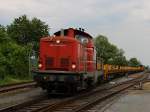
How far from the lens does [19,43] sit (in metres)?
62.4

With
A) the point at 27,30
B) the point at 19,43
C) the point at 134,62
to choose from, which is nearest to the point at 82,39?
the point at 19,43

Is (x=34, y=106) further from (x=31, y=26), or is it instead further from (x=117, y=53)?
(x=117, y=53)

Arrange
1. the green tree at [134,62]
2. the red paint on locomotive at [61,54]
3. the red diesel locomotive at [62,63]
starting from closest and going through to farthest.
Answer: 1. the red diesel locomotive at [62,63]
2. the red paint on locomotive at [61,54]
3. the green tree at [134,62]

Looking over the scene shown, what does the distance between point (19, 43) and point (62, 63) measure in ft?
133

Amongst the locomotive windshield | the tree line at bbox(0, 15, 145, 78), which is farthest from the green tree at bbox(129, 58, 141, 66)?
the locomotive windshield

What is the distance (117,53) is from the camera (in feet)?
521

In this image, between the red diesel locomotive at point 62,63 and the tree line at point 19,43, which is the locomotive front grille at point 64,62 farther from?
the tree line at point 19,43

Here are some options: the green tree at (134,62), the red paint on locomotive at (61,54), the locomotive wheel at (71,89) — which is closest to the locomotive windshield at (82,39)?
the red paint on locomotive at (61,54)

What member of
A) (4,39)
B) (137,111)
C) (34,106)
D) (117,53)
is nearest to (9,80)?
(4,39)

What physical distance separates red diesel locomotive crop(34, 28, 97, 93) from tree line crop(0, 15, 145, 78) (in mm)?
10763

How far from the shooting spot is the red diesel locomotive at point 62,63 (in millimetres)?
21484

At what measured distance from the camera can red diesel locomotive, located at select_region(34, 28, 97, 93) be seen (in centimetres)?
2148

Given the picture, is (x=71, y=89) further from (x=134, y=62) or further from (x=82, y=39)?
(x=134, y=62)

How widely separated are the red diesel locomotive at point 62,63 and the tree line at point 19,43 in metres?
10.8
